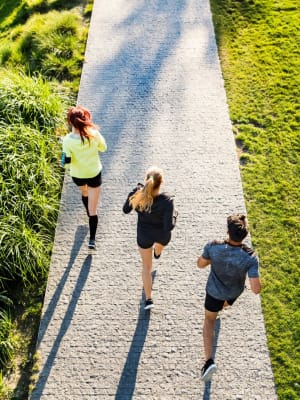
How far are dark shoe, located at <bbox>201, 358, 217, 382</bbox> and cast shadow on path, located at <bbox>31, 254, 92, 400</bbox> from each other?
1565 millimetres

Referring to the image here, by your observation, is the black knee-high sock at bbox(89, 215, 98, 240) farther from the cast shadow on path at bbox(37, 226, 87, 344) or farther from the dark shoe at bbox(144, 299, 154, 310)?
the dark shoe at bbox(144, 299, 154, 310)

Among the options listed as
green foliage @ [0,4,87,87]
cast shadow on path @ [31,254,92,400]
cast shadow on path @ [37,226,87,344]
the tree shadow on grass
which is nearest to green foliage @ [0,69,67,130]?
green foliage @ [0,4,87,87]

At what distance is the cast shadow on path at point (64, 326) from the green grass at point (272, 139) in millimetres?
2116

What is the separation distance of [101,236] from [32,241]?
0.88 meters

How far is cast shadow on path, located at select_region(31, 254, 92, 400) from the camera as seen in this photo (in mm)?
4703

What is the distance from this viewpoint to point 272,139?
7008 mm

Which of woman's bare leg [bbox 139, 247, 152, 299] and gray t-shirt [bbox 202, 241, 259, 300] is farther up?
gray t-shirt [bbox 202, 241, 259, 300]

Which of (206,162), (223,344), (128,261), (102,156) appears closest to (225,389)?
(223,344)

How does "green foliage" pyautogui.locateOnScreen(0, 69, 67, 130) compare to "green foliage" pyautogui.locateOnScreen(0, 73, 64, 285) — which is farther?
"green foliage" pyautogui.locateOnScreen(0, 69, 67, 130)

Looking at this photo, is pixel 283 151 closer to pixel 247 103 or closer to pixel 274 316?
pixel 247 103

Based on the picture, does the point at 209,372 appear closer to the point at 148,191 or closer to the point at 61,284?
the point at 148,191

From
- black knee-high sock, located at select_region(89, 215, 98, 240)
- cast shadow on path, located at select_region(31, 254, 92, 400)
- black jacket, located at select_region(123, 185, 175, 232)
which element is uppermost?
black jacket, located at select_region(123, 185, 175, 232)

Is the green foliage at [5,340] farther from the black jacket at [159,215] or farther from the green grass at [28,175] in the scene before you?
the black jacket at [159,215]

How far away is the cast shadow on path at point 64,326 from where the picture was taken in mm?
4703
